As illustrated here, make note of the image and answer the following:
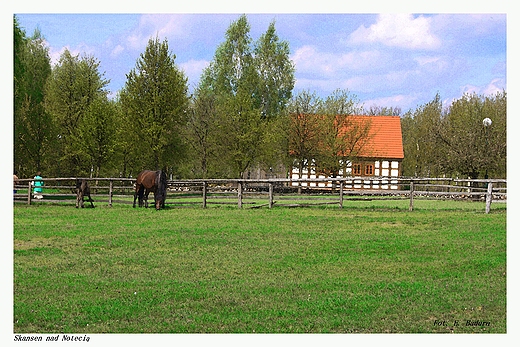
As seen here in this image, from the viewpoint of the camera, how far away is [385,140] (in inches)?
1690

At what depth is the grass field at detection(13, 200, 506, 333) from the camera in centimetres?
636

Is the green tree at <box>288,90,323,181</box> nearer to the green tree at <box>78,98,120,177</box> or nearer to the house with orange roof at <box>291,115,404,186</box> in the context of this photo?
the house with orange roof at <box>291,115,404,186</box>

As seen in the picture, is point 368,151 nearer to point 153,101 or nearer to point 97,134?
point 153,101

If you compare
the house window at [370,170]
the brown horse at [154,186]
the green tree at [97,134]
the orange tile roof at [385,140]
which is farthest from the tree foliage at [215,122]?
the brown horse at [154,186]

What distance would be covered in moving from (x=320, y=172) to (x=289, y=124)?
3.58 m

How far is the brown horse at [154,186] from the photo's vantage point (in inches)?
731

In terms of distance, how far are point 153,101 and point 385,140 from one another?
62.7 ft

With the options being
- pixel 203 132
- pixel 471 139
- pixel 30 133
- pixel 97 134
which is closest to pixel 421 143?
pixel 471 139

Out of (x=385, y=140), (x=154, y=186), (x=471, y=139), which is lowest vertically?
(x=154, y=186)

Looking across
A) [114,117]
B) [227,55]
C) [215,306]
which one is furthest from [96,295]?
[227,55]

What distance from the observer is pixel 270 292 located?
24.5 ft

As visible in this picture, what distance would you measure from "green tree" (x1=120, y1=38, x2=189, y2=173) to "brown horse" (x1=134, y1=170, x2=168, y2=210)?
10.8m

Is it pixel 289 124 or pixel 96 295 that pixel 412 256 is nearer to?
pixel 96 295

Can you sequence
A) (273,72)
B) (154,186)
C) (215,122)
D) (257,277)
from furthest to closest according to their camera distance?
(273,72)
(215,122)
(154,186)
(257,277)
